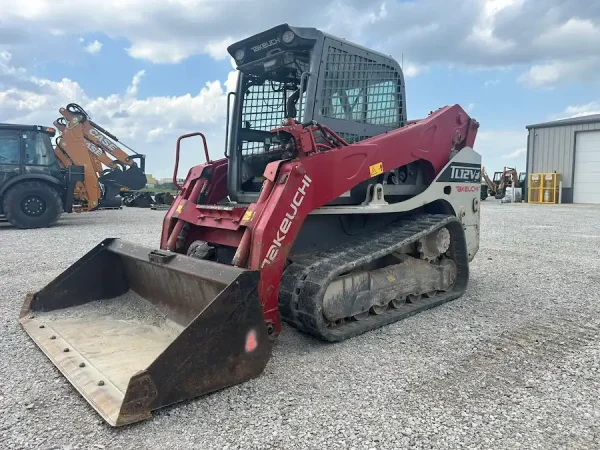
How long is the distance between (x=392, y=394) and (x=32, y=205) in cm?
1167

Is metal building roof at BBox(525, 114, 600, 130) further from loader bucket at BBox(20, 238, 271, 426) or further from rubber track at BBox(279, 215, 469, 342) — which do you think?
loader bucket at BBox(20, 238, 271, 426)

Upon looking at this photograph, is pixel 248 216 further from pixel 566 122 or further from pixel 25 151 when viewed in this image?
pixel 566 122

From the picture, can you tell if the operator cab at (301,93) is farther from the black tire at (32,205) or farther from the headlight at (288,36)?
the black tire at (32,205)

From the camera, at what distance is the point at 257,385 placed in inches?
123

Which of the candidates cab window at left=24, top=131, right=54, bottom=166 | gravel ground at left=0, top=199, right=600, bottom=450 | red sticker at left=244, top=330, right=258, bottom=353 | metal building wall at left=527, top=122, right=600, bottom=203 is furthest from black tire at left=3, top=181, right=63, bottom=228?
metal building wall at left=527, top=122, right=600, bottom=203

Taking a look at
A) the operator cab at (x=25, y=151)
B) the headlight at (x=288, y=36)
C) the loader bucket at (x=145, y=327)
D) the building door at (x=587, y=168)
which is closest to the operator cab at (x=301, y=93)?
the headlight at (x=288, y=36)

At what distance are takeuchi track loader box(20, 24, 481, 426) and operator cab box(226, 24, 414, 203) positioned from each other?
0.6 inches

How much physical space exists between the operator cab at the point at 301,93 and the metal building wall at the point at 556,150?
24652mm

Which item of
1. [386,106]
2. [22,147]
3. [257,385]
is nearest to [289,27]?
[386,106]

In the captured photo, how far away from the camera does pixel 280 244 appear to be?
368 cm

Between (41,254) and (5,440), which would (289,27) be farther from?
(41,254)

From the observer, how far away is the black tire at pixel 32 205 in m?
→ 12.0

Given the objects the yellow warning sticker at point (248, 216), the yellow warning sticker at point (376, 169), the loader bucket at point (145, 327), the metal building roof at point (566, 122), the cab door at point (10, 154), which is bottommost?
the loader bucket at point (145, 327)

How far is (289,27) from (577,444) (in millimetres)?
3570
